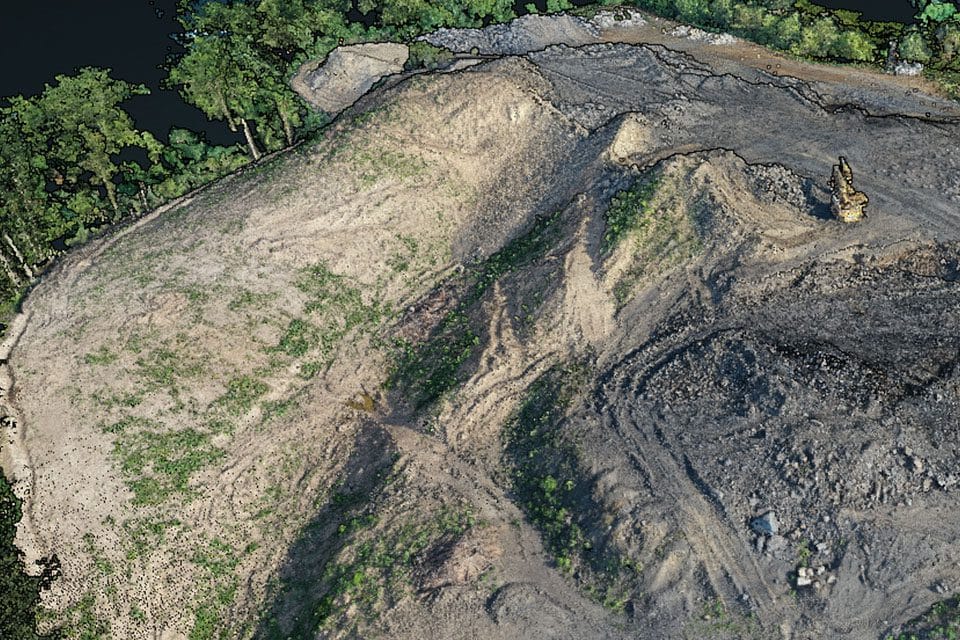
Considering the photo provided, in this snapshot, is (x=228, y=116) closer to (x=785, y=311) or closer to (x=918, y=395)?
(x=785, y=311)

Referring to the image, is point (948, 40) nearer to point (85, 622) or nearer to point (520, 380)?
point (520, 380)

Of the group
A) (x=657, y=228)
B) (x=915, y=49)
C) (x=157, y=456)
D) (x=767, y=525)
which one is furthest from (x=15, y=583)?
(x=915, y=49)

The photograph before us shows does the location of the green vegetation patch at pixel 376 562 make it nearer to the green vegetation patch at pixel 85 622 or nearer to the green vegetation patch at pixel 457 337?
the green vegetation patch at pixel 457 337

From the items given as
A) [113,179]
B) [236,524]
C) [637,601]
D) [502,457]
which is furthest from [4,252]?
[637,601]

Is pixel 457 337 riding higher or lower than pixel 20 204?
lower

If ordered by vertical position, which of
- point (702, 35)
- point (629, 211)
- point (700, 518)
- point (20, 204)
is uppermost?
point (20, 204)

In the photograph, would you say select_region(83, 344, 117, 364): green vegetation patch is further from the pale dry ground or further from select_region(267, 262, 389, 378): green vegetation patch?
select_region(267, 262, 389, 378): green vegetation patch
